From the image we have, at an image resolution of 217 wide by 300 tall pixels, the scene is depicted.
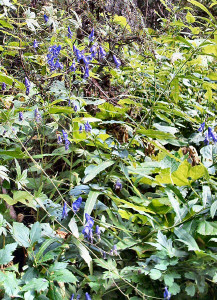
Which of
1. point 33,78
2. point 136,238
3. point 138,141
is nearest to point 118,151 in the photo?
point 138,141

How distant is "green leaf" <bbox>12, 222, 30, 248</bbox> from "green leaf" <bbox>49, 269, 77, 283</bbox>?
203mm

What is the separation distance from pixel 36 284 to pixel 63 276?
0.11 meters

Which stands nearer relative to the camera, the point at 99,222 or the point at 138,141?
the point at 99,222

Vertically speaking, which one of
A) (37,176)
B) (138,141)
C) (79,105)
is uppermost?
(79,105)

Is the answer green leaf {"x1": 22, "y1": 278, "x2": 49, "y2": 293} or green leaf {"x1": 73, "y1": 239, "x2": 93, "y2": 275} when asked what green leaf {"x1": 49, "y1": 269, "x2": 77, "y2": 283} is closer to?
green leaf {"x1": 22, "y1": 278, "x2": 49, "y2": 293}

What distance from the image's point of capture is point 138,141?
1993mm

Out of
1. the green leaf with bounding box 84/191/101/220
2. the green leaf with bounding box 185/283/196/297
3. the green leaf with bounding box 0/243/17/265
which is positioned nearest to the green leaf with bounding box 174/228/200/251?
the green leaf with bounding box 185/283/196/297

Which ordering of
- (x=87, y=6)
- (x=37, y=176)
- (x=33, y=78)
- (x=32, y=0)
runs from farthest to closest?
(x=32, y=0), (x=87, y=6), (x=33, y=78), (x=37, y=176)

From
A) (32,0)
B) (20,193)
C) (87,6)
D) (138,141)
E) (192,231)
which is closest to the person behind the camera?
(192,231)

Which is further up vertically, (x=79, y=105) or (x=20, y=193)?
(x=79, y=105)

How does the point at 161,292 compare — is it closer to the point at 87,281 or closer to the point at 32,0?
the point at 87,281

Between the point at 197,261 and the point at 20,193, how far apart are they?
3.00 ft

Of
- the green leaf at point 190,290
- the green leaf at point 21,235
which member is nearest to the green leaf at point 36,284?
the green leaf at point 21,235

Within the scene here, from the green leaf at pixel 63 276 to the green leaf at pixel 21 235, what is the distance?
20cm
